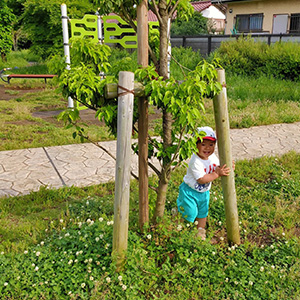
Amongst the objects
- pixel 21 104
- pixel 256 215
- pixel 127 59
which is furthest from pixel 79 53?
pixel 21 104

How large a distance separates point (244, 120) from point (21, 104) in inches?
240

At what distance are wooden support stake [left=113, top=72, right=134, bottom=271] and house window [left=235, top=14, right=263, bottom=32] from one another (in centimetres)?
2323

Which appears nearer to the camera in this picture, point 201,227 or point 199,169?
point 199,169

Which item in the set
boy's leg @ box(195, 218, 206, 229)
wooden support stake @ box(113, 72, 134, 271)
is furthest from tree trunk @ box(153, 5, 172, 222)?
boy's leg @ box(195, 218, 206, 229)

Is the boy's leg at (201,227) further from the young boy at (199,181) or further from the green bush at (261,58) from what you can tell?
the green bush at (261,58)

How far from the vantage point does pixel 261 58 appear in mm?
13469

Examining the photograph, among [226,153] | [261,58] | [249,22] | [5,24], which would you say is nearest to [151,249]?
[226,153]

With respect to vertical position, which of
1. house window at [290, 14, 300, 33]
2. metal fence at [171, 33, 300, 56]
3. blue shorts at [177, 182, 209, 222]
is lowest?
blue shorts at [177, 182, 209, 222]

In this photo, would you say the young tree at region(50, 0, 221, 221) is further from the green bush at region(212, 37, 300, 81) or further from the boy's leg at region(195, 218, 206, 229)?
the green bush at region(212, 37, 300, 81)

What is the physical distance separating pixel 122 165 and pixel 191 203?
1.09 metres

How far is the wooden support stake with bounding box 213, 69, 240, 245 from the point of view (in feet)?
10.6

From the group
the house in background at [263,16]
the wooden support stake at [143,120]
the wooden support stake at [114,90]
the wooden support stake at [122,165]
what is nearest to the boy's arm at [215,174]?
the wooden support stake at [143,120]

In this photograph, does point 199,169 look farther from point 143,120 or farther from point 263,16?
point 263,16

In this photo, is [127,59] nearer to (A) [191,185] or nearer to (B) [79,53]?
(B) [79,53]
